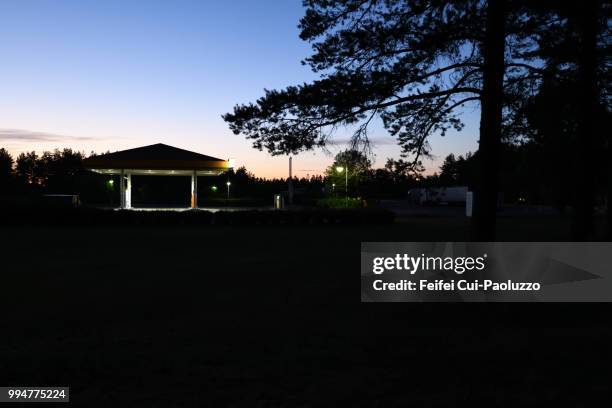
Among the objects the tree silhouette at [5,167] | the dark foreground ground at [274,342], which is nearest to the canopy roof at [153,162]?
the dark foreground ground at [274,342]

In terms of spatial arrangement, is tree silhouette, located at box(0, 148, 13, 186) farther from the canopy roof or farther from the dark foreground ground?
the dark foreground ground

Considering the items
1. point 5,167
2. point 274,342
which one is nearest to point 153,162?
point 274,342

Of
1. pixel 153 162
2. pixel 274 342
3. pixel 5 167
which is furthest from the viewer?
pixel 5 167

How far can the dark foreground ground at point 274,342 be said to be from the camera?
14.0ft

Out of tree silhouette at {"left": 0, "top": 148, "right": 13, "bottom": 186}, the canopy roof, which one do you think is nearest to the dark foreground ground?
the canopy roof

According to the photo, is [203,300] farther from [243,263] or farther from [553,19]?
[553,19]

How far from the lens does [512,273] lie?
876 centimetres

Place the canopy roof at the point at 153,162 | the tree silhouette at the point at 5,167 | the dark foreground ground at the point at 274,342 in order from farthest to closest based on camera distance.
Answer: the tree silhouette at the point at 5,167 → the canopy roof at the point at 153,162 → the dark foreground ground at the point at 274,342

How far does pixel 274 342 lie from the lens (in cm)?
572

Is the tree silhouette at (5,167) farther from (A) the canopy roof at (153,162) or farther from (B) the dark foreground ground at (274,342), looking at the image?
(B) the dark foreground ground at (274,342)

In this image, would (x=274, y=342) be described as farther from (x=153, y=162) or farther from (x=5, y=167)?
(x=5, y=167)

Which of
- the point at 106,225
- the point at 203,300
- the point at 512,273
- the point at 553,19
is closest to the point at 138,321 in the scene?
the point at 203,300

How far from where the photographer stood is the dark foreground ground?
14.0ft

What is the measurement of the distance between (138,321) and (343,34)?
5.97 m
